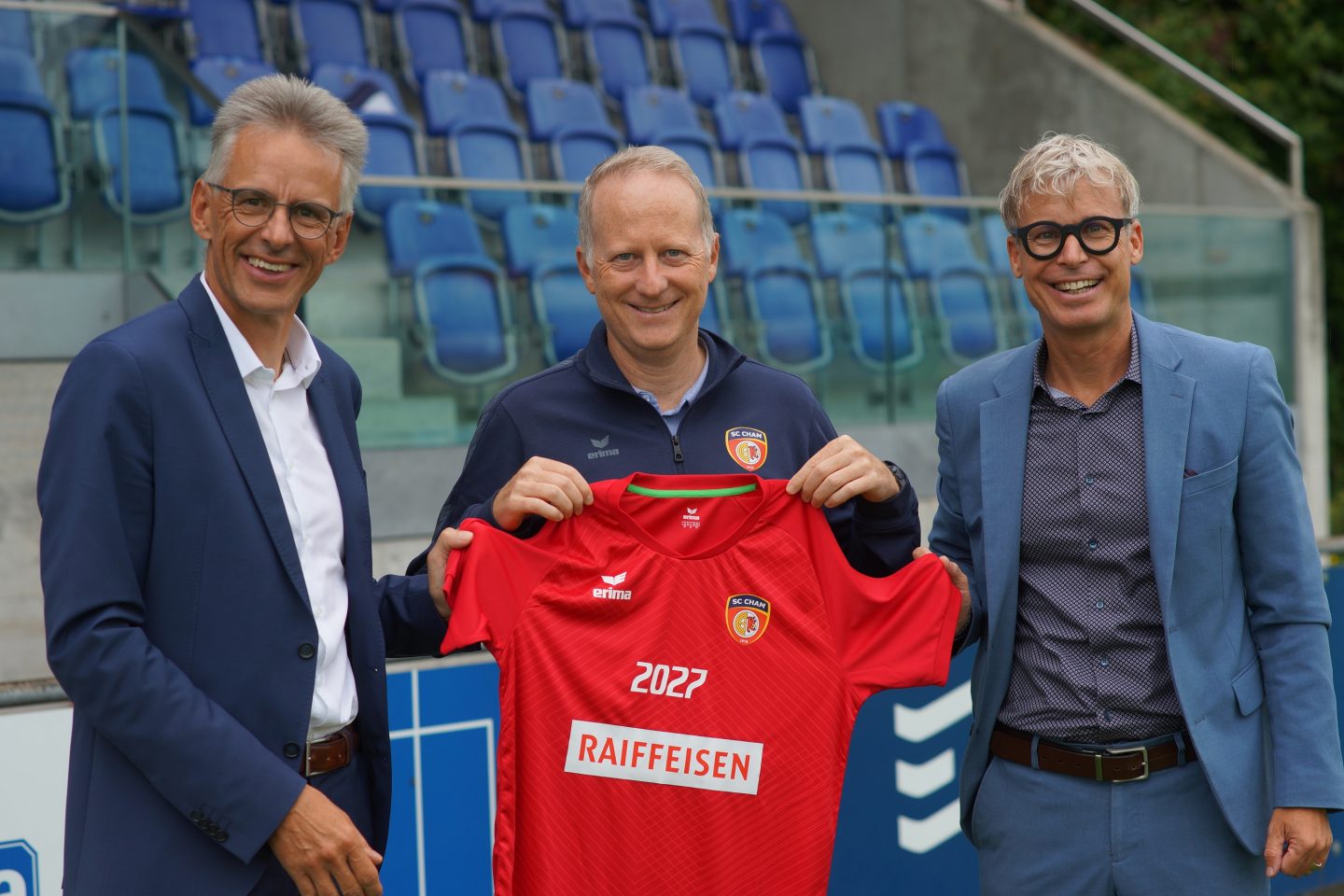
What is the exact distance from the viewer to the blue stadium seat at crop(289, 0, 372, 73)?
8.77m

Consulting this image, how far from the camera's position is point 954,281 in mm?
6555

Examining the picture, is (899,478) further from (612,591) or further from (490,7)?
(490,7)

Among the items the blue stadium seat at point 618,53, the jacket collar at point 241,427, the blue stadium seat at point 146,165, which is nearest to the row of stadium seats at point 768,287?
the blue stadium seat at point 146,165

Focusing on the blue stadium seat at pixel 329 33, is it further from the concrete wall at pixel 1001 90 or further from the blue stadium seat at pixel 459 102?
the concrete wall at pixel 1001 90

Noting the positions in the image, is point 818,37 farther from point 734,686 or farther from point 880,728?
point 734,686

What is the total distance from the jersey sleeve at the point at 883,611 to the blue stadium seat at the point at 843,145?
7370 millimetres

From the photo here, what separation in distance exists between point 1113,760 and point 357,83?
23.2 feet

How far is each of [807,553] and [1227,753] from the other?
838mm

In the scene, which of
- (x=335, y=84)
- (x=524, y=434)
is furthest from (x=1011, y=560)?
(x=335, y=84)

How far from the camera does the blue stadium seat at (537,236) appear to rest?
543 cm

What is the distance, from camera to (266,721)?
198 centimetres

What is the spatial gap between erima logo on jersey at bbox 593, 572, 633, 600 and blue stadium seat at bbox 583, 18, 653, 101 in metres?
7.94

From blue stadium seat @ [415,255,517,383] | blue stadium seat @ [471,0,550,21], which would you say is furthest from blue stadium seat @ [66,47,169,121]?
blue stadium seat @ [471,0,550,21]

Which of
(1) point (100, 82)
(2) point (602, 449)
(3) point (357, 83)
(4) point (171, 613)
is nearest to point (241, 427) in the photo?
(4) point (171, 613)
